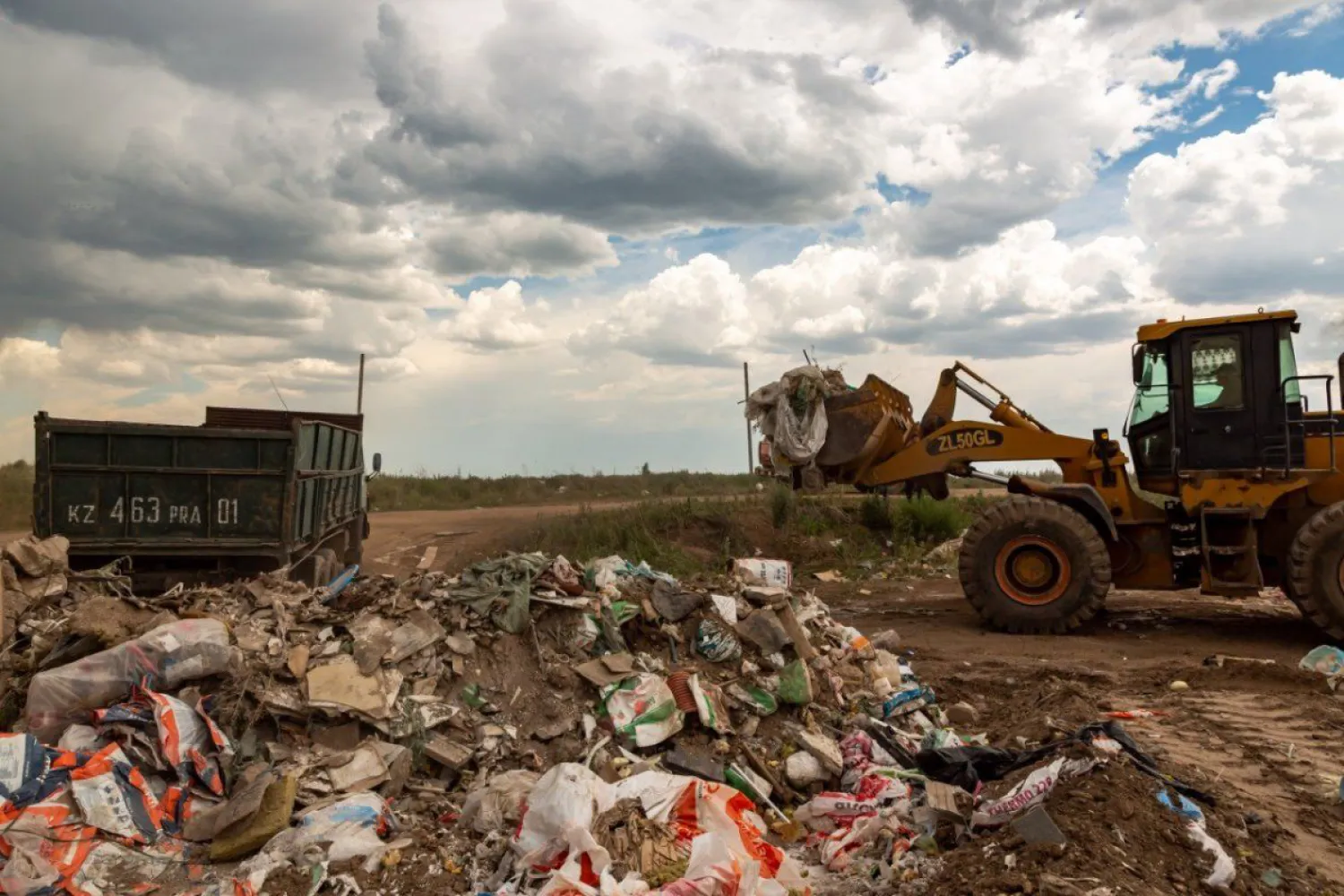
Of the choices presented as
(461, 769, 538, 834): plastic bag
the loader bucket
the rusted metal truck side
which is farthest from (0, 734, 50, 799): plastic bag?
Answer: the loader bucket

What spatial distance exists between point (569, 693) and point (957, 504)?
1130cm

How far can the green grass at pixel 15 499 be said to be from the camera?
19.3 metres

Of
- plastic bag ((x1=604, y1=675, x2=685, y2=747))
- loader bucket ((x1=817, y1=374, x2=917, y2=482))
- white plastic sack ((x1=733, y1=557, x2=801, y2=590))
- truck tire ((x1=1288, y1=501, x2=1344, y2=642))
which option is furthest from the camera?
loader bucket ((x1=817, y1=374, x2=917, y2=482))

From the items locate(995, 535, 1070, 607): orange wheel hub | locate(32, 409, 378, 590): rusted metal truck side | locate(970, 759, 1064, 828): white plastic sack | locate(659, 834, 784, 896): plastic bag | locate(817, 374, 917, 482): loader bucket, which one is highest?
locate(817, 374, 917, 482): loader bucket

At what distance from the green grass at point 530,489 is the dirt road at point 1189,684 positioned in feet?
41.3

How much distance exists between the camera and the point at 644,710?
18.7ft

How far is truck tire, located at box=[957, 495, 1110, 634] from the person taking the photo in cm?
894

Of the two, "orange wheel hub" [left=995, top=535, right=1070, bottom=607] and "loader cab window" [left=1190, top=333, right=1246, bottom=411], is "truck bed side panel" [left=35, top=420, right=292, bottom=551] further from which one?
"loader cab window" [left=1190, top=333, right=1246, bottom=411]

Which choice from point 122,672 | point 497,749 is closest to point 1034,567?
point 497,749

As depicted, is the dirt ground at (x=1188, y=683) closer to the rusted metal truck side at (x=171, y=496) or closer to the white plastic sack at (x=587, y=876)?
the white plastic sack at (x=587, y=876)

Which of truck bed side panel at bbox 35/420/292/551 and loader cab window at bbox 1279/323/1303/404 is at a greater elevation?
loader cab window at bbox 1279/323/1303/404

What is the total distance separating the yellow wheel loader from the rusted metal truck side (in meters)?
6.00

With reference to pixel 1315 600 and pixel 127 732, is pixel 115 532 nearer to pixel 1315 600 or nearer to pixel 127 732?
pixel 127 732

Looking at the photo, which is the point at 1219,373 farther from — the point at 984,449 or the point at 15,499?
the point at 15,499
